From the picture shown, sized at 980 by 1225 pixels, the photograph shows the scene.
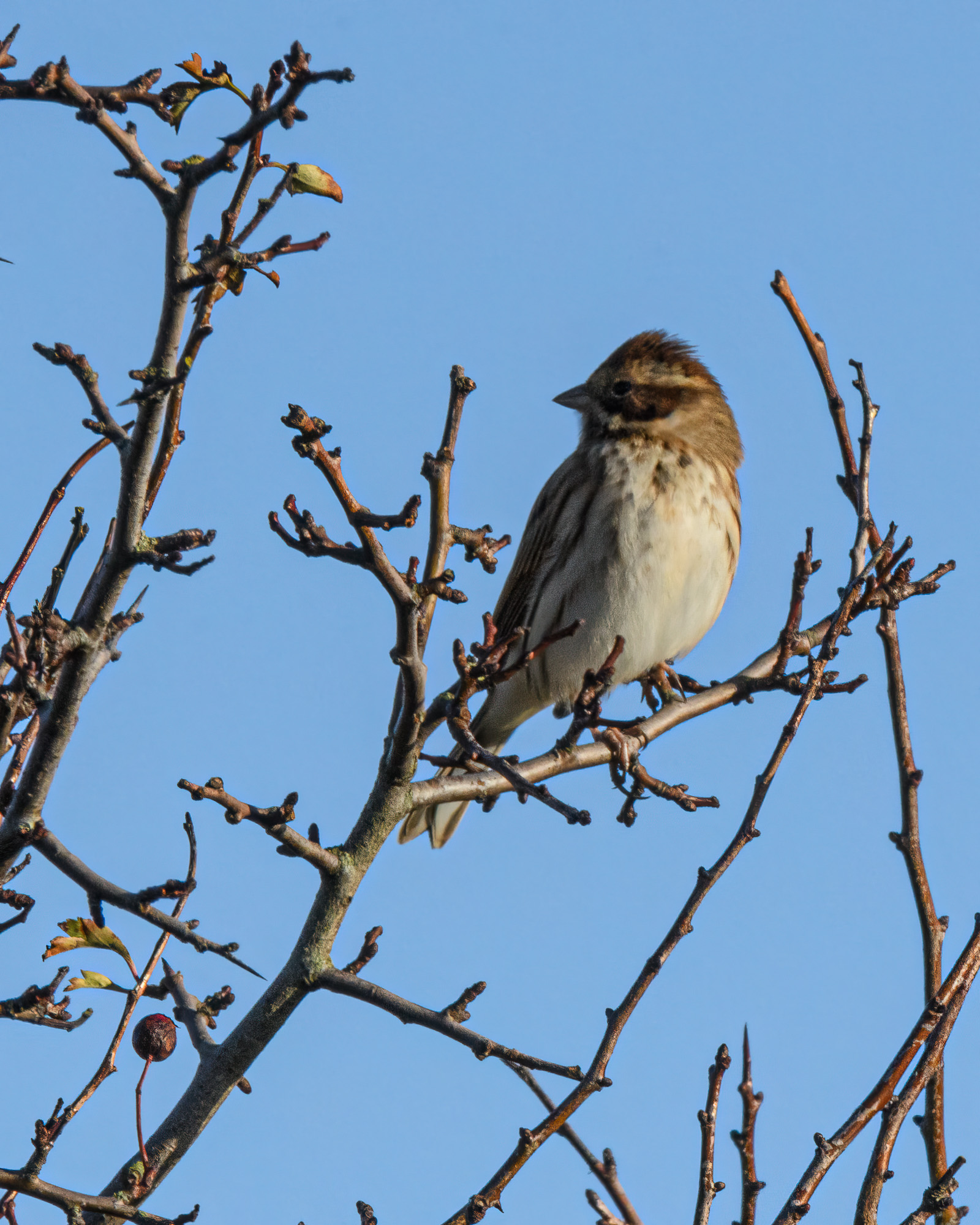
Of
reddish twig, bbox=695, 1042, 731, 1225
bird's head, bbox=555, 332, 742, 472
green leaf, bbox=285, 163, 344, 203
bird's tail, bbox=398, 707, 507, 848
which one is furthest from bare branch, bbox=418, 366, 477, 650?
bird's head, bbox=555, 332, 742, 472

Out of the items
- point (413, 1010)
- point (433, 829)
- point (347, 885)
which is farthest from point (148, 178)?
point (433, 829)

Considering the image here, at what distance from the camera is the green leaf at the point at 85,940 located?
386cm

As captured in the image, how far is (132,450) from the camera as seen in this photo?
11.0ft

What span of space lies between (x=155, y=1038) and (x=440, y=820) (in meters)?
3.54

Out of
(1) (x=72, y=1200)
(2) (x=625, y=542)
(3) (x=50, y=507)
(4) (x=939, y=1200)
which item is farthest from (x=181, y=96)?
(2) (x=625, y=542)

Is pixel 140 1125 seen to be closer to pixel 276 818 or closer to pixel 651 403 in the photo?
pixel 276 818

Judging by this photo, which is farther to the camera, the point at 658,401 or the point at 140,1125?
the point at 658,401

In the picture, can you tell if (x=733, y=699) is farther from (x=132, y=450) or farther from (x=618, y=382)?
(x=132, y=450)

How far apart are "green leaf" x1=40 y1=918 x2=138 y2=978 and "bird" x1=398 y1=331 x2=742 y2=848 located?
2.81m

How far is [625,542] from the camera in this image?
6.90 metres

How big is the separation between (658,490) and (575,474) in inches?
20.1

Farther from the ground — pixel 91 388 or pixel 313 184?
pixel 313 184

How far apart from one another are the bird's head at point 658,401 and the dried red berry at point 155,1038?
4290 millimetres

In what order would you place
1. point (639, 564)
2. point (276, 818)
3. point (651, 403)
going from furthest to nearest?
point (651, 403), point (639, 564), point (276, 818)
